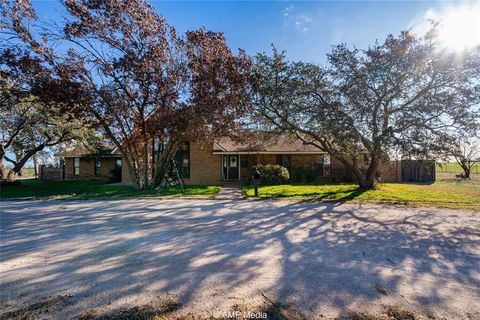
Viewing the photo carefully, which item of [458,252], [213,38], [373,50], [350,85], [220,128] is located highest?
[213,38]

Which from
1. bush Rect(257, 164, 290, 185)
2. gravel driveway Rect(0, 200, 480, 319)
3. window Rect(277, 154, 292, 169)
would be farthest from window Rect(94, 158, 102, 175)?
gravel driveway Rect(0, 200, 480, 319)

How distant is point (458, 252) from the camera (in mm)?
4719

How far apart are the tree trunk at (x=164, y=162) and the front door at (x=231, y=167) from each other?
19.2 feet

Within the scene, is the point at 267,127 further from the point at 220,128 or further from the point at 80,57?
the point at 80,57

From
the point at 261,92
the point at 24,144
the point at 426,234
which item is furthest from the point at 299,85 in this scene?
the point at 24,144

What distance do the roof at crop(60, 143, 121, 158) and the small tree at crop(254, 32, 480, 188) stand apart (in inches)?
615

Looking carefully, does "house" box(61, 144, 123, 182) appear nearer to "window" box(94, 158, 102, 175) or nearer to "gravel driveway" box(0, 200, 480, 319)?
"window" box(94, 158, 102, 175)

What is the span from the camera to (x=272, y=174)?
1717cm

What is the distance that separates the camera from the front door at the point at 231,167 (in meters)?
20.0

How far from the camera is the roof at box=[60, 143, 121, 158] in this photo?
874 inches

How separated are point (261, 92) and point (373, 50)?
17.6 feet

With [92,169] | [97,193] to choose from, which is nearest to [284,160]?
[97,193]

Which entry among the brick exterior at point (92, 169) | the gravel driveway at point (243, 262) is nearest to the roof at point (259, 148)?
the gravel driveway at point (243, 262)

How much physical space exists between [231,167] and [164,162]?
21.2 ft
